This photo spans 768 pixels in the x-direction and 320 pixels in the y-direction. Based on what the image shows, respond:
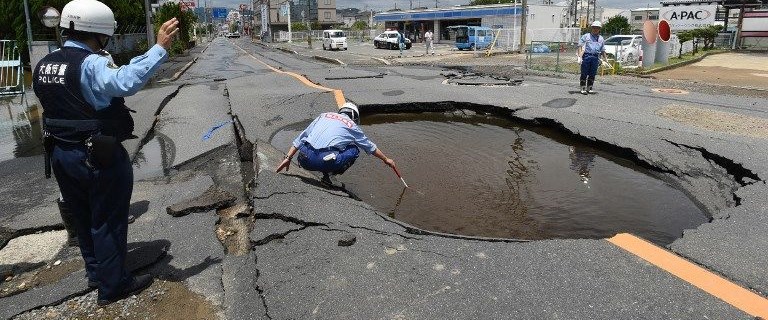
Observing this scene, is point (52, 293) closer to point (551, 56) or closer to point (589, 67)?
point (589, 67)

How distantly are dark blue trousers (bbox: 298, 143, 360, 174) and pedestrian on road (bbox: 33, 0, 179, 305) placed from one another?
6.67 ft

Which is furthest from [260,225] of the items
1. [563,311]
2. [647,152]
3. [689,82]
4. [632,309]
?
[689,82]

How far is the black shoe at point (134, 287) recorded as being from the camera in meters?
2.92

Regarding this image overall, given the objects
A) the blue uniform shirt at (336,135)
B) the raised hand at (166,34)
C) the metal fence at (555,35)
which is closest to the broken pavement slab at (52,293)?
the raised hand at (166,34)

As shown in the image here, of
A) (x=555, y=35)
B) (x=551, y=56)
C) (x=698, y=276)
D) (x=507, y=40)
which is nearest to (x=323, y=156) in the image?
(x=698, y=276)

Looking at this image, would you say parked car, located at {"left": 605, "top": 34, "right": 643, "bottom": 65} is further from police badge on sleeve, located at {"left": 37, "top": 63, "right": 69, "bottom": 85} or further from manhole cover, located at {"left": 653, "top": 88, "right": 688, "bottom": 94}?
police badge on sleeve, located at {"left": 37, "top": 63, "right": 69, "bottom": 85}

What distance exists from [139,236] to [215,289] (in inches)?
45.8

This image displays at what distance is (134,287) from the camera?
3.02 m

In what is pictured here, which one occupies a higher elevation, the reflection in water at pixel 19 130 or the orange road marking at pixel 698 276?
the reflection in water at pixel 19 130

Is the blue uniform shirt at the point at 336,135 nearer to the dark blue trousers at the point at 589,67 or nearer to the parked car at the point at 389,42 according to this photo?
the dark blue trousers at the point at 589,67

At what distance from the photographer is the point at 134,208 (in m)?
4.43

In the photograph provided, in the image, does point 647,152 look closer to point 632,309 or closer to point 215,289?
point 632,309

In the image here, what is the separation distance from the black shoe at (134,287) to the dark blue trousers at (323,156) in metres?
2.03

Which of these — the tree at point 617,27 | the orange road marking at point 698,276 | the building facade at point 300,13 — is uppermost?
the building facade at point 300,13
